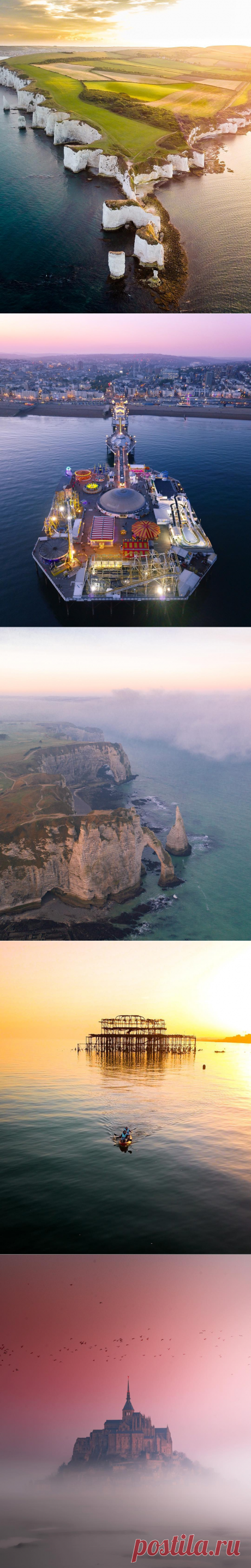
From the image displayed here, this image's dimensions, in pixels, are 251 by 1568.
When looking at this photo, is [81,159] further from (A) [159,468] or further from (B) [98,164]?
(A) [159,468]

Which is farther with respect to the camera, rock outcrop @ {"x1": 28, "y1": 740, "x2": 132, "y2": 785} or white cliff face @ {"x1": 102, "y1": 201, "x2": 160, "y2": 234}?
rock outcrop @ {"x1": 28, "y1": 740, "x2": 132, "y2": 785}

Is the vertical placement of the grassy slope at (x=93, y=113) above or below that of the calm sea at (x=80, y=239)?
above

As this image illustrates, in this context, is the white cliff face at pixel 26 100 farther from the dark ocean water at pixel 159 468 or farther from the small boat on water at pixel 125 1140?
the small boat on water at pixel 125 1140

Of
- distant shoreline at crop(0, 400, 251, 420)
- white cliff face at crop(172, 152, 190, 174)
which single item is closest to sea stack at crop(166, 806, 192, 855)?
distant shoreline at crop(0, 400, 251, 420)

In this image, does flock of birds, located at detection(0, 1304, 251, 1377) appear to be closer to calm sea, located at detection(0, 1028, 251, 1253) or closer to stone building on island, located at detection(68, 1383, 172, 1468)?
stone building on island, located at detection(68, 1383, 172, 1468)

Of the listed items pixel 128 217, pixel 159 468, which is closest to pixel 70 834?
pixel 159 468

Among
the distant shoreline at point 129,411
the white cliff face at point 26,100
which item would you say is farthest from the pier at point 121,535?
the white cliff face at point 26,100

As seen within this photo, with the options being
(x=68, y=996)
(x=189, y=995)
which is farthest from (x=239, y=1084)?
(x=68, y=996)
